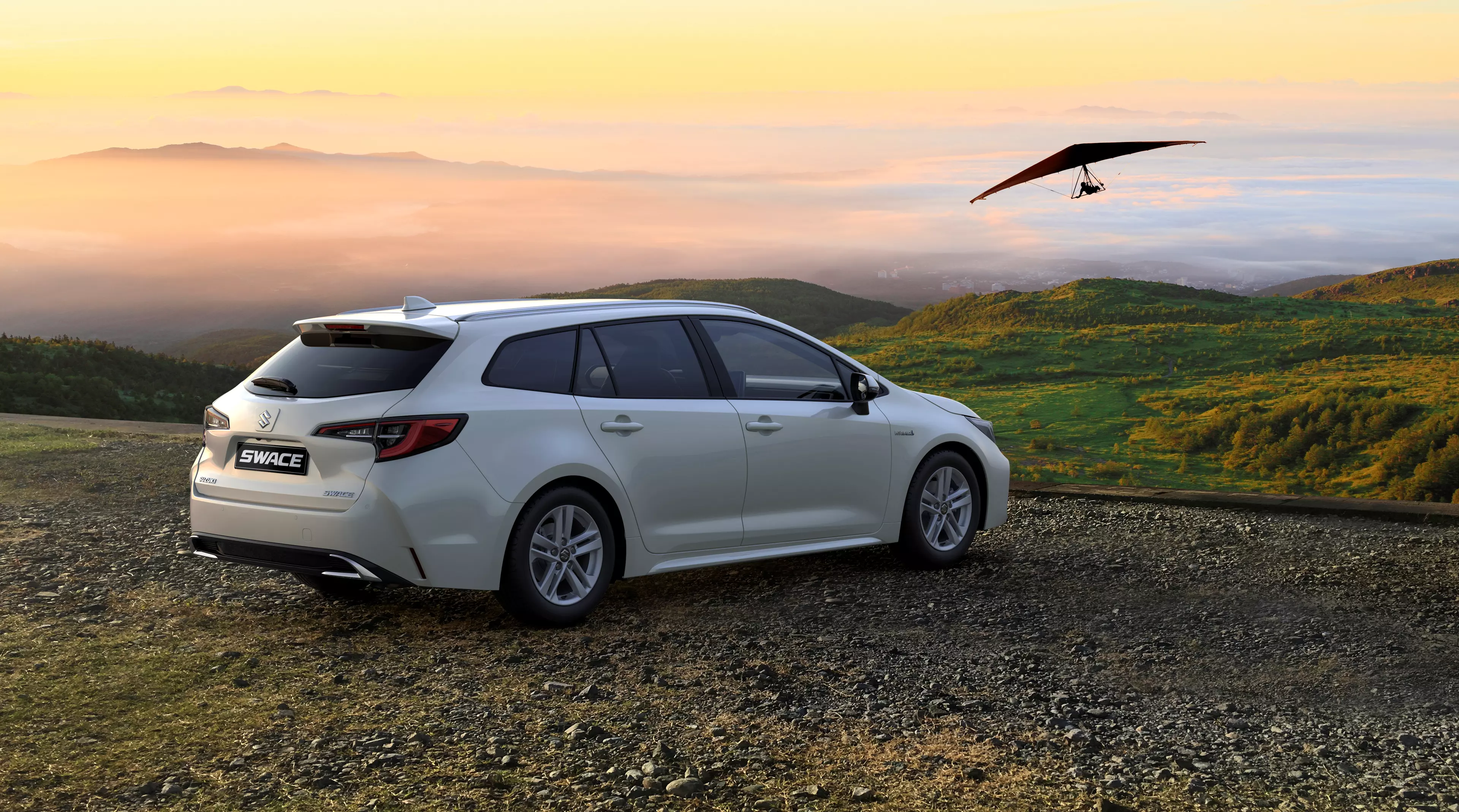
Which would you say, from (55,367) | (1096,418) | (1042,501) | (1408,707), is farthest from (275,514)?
(1096,418)

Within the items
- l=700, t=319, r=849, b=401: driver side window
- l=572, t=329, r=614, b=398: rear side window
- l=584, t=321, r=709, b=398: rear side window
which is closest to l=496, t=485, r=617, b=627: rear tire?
l=572, t=329, r=614, b=398: rear side window

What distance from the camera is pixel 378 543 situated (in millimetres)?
5625

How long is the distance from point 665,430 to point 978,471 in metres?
2.57

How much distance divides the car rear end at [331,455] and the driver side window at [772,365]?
5.42ft

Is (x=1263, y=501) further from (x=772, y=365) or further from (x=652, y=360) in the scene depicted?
(x=652, y=360)

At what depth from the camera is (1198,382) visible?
10344 centimetres

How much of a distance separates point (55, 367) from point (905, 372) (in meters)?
73.8

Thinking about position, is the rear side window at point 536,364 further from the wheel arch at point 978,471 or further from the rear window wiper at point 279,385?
the wheel arch at point 978,471

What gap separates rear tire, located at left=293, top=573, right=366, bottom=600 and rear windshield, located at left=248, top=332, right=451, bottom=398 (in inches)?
51.3

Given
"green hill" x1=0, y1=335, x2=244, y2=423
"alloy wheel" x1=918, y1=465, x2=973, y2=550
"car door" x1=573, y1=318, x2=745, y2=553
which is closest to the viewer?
"car door" x1=573, y1=318, x2=745, y2=553

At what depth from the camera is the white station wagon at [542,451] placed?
5.68m

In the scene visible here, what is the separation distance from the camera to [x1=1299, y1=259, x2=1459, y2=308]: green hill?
131m

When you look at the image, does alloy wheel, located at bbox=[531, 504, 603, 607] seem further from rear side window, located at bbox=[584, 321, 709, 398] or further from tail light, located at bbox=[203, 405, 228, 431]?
tail light, located at bbox=[203, 405, 228, 431]

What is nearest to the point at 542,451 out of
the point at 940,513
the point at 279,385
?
the point at 279,385
